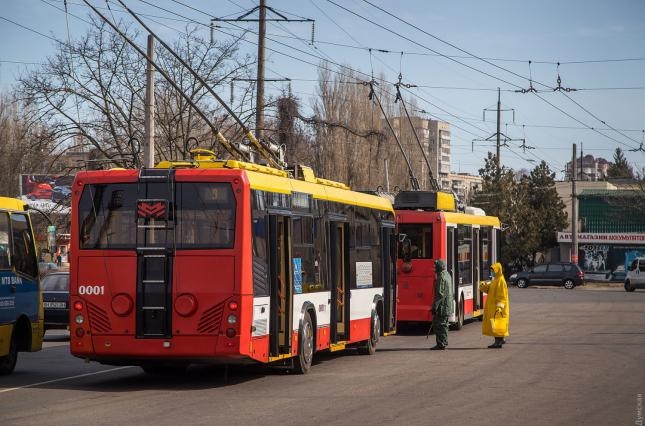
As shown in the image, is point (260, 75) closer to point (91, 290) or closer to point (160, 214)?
point (160, 214)

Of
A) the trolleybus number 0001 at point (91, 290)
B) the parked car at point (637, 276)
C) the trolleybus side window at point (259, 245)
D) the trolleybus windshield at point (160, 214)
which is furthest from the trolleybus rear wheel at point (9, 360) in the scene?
the parked car at point (637, 276)

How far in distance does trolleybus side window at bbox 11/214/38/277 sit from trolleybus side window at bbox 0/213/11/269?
202mm

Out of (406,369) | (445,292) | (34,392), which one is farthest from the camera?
(445,292)

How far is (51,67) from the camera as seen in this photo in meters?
32.9

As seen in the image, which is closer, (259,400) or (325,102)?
(259,400)

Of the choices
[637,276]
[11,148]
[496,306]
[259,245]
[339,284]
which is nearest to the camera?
→ [259,245]

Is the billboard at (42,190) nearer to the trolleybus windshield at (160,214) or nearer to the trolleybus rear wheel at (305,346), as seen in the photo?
the trolleybus rear wheel at (305,346)

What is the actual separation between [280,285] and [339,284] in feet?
11.2

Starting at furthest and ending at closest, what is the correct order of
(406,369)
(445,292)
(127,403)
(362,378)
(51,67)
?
1. (51,67)
2. (445,292)
3. (406,369)
4. (362,378)
5. (127,403)

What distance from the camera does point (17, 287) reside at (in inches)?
695

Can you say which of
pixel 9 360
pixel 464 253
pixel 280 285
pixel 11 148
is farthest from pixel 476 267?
pixel 11 148

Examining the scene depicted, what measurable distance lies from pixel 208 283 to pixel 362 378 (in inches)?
117

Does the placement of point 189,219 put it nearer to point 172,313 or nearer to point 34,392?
point 172,313

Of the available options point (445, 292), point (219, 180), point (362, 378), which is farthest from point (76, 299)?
point (445, 292)
